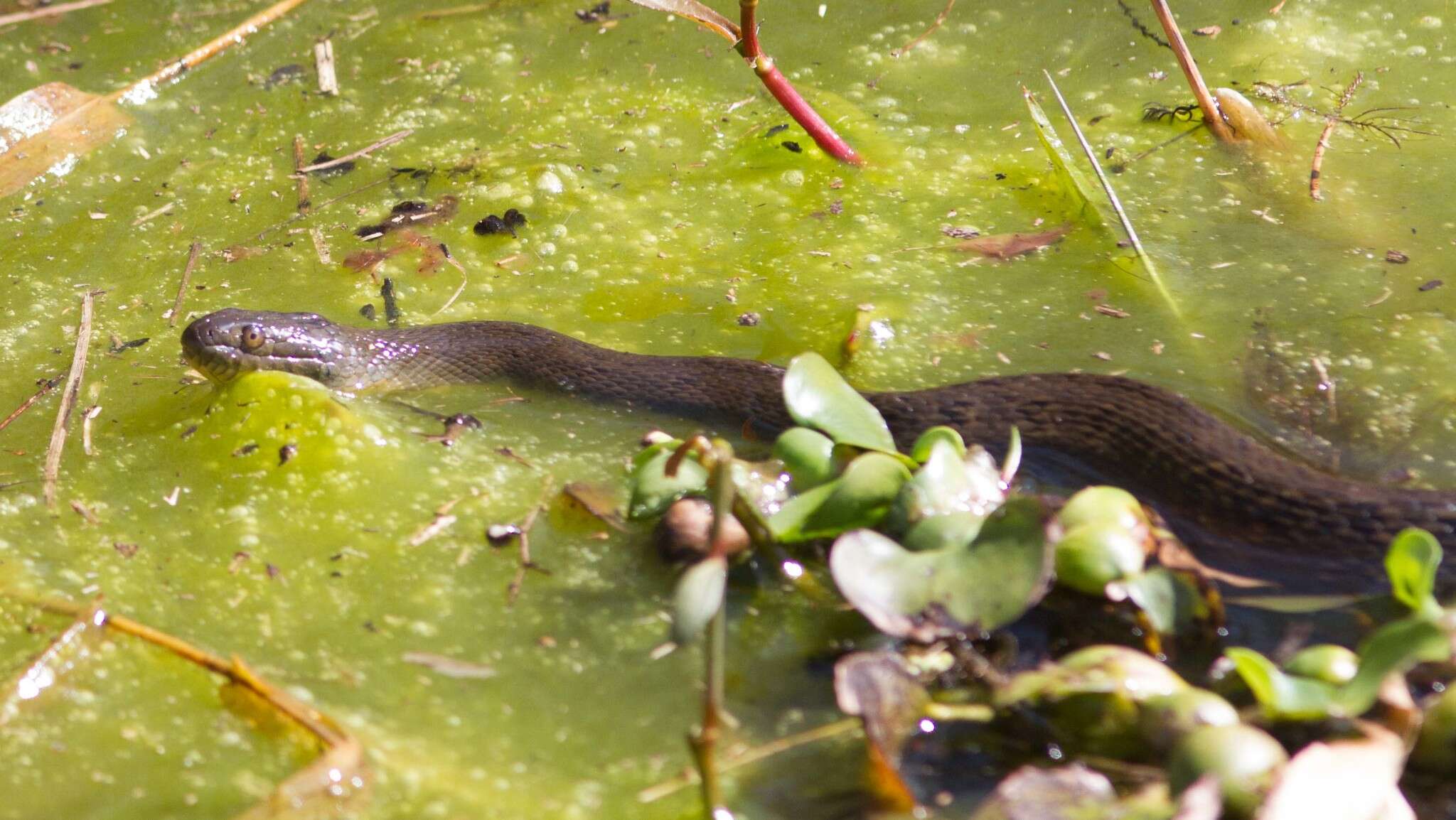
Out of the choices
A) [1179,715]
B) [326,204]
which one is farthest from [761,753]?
[326,204]

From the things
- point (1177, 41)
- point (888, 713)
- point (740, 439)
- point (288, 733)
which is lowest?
point (740, 439)

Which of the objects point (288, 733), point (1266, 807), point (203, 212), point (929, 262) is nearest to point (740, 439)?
point (929, 262)

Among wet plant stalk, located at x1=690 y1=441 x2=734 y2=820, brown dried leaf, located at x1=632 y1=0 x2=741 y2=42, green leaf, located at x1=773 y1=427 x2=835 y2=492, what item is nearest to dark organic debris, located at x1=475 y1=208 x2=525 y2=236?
brown dried leaf, located at x1=632 y1=0 x2=741 y2=42

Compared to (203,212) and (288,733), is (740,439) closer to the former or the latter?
(288,733)

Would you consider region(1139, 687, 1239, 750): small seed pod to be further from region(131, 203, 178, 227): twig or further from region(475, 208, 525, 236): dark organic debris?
region(131, 203, 178, 227): twig

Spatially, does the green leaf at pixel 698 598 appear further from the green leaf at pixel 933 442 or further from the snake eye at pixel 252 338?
the snake eye at pixel 252 338

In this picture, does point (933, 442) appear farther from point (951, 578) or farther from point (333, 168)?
point (333, 168)
